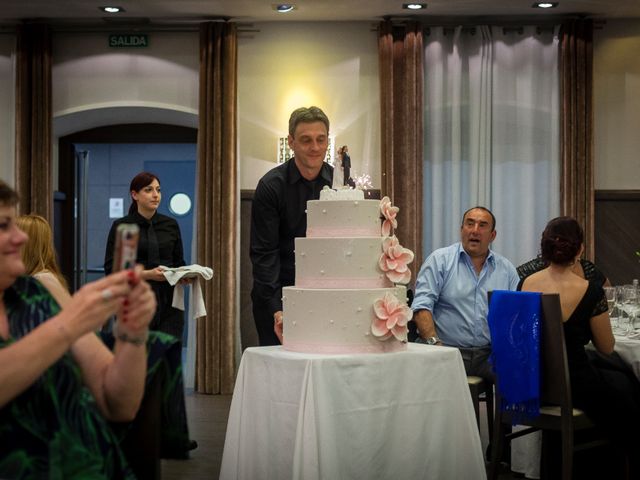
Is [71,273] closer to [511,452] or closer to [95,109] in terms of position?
[95,109]

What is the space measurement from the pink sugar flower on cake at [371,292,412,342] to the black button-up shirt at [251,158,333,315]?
2.03 feet

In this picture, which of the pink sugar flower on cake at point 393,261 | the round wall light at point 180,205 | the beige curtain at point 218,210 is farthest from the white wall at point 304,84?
the pink sugar flower on cake at point 393,261

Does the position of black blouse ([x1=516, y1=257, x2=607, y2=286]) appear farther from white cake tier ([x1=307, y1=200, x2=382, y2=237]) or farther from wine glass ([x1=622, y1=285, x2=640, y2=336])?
white cake tier ([x1=307, y1=200, x2=382, y2=237])

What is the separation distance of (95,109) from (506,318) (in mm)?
5700

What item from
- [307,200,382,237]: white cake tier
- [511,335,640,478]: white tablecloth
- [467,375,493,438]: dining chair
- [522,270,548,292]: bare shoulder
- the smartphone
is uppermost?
[307,200,382,237]: white cake tier

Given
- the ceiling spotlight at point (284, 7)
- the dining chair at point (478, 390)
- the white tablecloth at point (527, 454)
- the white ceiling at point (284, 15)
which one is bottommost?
the white tablecloth at point (527, 454)

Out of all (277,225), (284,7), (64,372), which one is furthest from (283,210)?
(284,7)

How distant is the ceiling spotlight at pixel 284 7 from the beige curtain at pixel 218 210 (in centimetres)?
59

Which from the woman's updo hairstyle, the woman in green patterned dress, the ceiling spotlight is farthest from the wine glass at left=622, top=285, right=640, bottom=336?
the ceiling spotlight

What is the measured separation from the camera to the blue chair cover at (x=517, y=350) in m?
4.13

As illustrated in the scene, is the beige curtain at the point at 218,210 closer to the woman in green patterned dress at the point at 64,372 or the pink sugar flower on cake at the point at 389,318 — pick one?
the pink sugar flower on cake at the point at 389,318

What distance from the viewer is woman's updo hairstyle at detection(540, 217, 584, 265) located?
13.9 feet

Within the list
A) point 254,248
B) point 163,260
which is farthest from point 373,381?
point 163,260

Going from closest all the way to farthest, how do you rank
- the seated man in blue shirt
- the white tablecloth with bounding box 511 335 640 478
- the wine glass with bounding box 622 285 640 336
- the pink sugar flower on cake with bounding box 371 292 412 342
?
1. the pink sugar flower on cake with bounding box 371 292 412 342
2. the wine glass with bounding box 622 285 640 336
3. the white tablecloth with bounding box 511 335 640 478
4. the seated man in blue shirt
